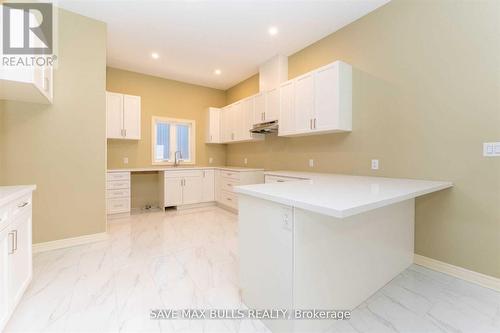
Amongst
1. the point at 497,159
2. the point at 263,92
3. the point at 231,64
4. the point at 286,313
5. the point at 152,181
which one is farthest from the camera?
the point at 152,181

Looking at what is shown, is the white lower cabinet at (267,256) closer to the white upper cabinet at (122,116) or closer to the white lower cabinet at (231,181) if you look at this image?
the white lower cabinet at (231,181)

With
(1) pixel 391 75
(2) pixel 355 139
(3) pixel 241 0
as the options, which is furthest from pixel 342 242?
(3) pixel 241 0

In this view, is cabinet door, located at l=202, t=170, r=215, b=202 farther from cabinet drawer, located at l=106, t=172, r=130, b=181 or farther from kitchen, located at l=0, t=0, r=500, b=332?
cabinet drawer, located at l=106, t=172, r=130, b=181

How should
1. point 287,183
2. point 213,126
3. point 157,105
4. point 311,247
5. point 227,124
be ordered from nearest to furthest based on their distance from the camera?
point 311,247
point 287,183
point 157,105
point 227,124
point 213,126

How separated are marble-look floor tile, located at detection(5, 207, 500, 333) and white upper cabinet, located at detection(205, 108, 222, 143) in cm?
319

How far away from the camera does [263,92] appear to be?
4.12 metres

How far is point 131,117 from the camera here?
4.32 m

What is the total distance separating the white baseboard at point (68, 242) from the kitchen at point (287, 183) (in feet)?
0.05

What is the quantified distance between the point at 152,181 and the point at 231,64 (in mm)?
3044

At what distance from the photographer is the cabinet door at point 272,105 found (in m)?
3.82

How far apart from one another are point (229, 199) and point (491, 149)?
12.3 feet

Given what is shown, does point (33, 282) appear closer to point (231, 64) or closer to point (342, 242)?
point (342, 242)

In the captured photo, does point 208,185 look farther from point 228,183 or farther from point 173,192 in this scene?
point 173,192

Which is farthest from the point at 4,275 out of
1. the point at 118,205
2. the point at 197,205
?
the point at 197,205
